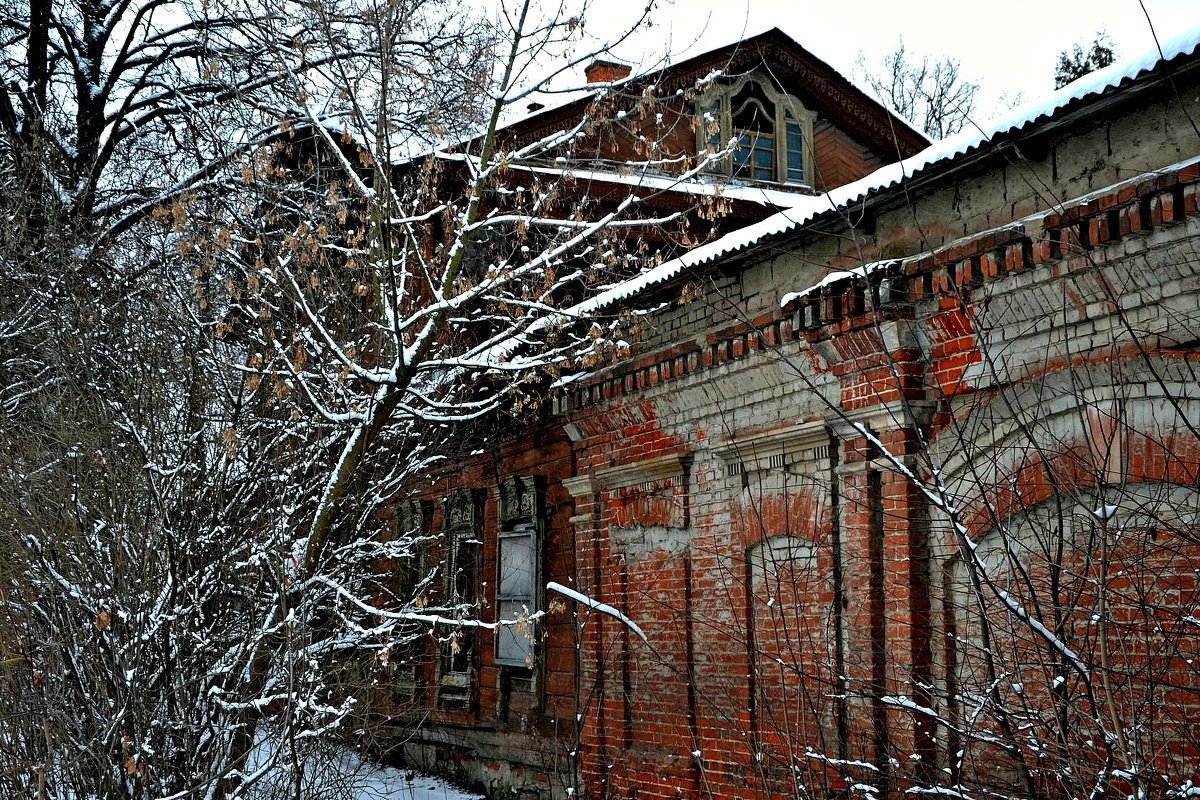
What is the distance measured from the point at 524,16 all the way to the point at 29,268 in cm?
615

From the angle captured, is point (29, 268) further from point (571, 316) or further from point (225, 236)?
point (571, 316)

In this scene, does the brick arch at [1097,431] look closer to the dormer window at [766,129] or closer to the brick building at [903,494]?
the brick building at [903,494]

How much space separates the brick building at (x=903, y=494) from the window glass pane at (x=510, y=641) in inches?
1.7

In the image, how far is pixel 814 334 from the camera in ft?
21.4

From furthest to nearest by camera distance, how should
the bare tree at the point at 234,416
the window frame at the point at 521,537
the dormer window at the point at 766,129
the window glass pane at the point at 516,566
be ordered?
the dormer window at the point at 766,129 → the window glass pane at the point at 516,566 → the window frame at the point at 521,537 → the bare tree at the point at 234,416

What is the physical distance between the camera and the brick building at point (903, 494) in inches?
144

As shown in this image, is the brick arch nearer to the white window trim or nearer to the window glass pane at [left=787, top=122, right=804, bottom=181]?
the white window trim

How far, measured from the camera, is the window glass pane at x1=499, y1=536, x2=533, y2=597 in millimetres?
10477

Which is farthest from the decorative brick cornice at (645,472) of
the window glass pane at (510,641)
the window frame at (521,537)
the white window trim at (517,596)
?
the window glass pane at (510,641)

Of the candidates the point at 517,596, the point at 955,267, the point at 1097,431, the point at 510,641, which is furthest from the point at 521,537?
the point at 1097,431

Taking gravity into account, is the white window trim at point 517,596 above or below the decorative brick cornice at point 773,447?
below

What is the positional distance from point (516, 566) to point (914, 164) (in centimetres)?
603

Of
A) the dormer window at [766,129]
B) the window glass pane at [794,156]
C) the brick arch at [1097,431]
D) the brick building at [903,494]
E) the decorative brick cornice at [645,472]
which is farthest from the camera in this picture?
the window glass pane at [794,156]

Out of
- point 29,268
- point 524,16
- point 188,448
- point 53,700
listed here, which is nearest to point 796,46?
Result: point 524,16
